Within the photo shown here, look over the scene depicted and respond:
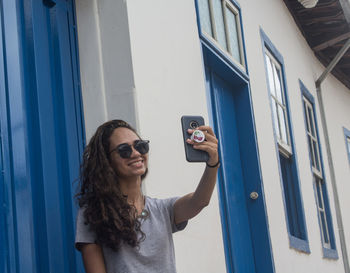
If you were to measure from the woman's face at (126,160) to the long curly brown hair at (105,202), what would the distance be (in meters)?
0.03

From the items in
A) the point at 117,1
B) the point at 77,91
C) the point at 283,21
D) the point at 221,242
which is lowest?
the point at 221,242

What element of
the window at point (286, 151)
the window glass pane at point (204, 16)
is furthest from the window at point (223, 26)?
the window at point (286, 151)

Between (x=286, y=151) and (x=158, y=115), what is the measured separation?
11.8 feet

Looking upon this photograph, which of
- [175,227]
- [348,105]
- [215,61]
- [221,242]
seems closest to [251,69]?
[215,61]

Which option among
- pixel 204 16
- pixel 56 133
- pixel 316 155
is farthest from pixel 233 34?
pixel 316 155

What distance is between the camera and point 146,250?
8.59 feet

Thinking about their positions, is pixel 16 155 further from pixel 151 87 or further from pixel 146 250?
pixel 151 87

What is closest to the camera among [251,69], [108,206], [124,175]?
[108,206]

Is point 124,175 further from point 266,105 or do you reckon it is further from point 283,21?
point 283,21

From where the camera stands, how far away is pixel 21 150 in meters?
2.89

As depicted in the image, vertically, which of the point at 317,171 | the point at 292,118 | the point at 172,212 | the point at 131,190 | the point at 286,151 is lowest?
the point at 172,212

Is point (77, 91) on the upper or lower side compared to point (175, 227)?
upper

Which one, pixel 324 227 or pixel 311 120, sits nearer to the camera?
pixel 324 227

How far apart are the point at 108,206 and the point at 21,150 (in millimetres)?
543
